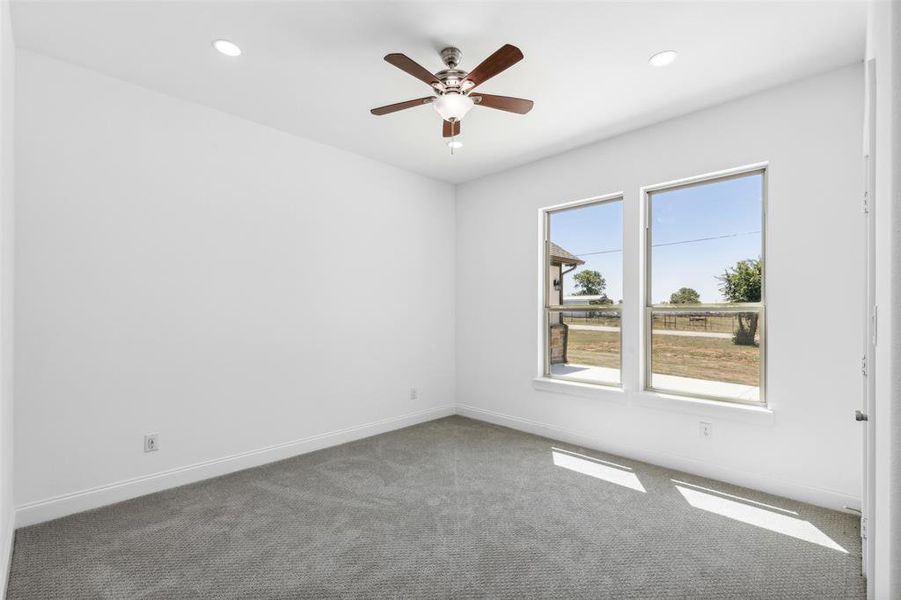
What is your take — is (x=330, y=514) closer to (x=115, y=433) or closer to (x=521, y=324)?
(x=115, y=433)

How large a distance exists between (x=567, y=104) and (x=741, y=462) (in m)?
2.91

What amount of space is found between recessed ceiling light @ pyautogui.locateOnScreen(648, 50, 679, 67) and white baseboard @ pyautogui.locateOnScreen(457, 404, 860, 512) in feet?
9.31

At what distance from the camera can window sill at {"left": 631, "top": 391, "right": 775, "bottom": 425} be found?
2.99m

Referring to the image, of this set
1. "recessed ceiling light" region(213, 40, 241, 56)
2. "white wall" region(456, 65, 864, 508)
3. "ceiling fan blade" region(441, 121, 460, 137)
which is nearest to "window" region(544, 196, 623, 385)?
"white wall" region(456, 65, 864, 508)

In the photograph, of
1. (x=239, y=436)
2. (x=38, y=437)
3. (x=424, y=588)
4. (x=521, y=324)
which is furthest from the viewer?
(x=521, y=324)

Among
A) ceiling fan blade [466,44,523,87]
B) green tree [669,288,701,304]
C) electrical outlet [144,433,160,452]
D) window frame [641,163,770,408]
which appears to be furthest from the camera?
green tree [669,288,701,304]

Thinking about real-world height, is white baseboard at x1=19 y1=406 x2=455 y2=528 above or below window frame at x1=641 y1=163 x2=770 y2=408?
below

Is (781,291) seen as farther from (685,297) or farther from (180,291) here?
(180,291)

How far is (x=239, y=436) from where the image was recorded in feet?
11.2

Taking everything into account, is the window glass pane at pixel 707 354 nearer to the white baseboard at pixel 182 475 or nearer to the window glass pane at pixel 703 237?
the window glass pane at pixel 703 237

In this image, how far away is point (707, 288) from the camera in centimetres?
339

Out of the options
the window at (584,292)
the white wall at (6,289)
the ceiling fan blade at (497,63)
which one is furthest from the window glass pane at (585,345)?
the white wall at (6,289)

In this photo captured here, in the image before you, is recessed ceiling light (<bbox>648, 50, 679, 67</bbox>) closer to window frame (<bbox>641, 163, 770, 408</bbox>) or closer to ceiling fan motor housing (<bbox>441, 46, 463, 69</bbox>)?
window frame (<bbox>641, 163, 770, 408</bbox>)

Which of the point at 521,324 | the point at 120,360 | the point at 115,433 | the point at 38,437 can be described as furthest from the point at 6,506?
the point at 521,324
